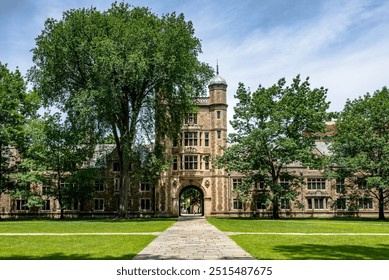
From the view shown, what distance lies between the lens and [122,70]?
33.0 m

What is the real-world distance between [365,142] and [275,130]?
9364 millimetres

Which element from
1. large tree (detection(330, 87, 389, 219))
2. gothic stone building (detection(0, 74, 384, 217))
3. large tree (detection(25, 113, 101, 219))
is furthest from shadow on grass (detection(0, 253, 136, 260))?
gothic stone building (detection(0, 74, 384, 217))

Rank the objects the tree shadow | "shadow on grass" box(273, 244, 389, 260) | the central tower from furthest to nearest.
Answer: the central tower
"shadow on grass" box(273, 244, 389, 260)
the tree shadow

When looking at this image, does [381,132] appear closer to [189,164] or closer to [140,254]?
[189,164]

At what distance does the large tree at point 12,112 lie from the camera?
4047 centimetres

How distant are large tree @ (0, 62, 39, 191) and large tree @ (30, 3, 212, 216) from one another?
6.17 m

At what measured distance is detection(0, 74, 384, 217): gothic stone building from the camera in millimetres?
47219

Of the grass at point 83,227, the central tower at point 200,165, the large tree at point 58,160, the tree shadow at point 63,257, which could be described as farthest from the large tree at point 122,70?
the tree shadow at point 63,257

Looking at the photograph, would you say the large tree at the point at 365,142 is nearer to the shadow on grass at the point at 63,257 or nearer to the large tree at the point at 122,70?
the large tree at the point at 122,70

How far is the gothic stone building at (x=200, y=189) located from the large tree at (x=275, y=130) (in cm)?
545

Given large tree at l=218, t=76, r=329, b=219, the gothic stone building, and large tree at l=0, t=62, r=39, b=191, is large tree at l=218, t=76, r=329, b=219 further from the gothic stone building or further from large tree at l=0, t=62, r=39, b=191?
large tree at l=0, t=62, r=39, b=191

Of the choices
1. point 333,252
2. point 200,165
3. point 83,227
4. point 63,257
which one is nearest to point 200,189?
point 200,165

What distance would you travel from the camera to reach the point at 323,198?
4944cm

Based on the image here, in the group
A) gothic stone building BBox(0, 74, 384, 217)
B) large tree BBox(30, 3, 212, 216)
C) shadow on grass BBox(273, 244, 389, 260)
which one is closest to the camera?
shadow on grass BBox(273, 244, 389, 260)
